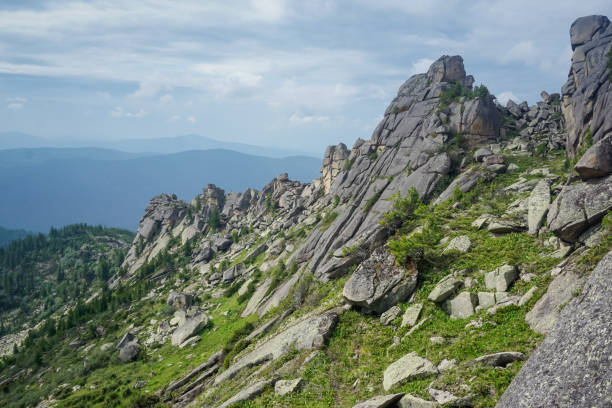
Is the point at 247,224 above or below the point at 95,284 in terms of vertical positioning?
above

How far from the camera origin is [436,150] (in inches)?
2608

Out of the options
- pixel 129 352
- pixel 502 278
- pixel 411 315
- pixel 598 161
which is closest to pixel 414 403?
pixel 411 315

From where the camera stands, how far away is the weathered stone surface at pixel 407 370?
56.1 feet

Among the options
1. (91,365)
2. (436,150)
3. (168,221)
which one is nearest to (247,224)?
(168,221)

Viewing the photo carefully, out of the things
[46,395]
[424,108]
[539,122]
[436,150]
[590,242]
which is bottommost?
[46,395]

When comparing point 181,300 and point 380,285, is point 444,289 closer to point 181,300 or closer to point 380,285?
point 380,285

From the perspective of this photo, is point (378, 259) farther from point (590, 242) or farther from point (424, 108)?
point (424, 108)

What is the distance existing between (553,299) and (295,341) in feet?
60.5

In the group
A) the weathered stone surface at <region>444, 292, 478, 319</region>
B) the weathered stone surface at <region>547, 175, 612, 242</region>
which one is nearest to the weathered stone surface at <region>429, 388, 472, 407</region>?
the weathered stone surface at <region>444, 292, 478, 319</region>

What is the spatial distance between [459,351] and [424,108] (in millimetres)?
75648

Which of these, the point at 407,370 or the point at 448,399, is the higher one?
the point at 448,399

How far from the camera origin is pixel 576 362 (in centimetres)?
1094

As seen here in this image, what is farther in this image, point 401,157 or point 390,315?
point 401,157

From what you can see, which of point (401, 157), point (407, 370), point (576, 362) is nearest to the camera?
point (576, 362)
